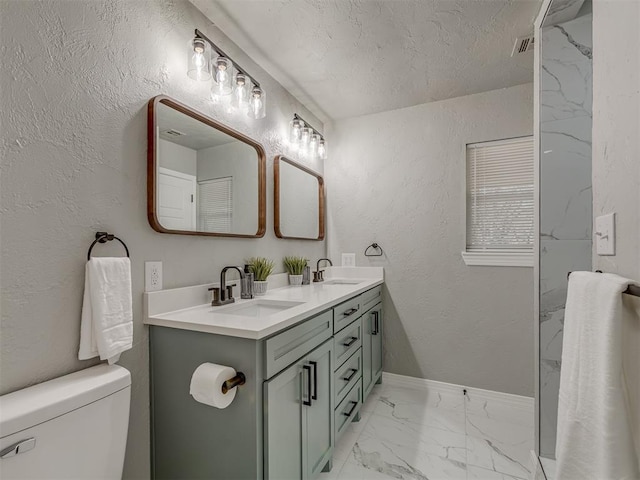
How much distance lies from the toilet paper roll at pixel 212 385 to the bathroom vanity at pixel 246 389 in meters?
0.05

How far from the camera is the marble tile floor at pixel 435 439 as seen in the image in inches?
65.2

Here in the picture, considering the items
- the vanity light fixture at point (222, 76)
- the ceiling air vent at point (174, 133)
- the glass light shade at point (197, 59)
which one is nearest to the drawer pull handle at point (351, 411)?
the ceiling air vent at point (174, 133)

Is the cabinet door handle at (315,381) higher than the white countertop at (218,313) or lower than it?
lower

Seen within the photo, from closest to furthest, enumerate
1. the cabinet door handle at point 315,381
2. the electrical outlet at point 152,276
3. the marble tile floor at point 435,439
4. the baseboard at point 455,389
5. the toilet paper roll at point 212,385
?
1. the toilet paper roll at point 212,385
2. the electrical outlet at point 152,276
3. the cabinet door handle at point 315,381
4. the marble tile floor at point 435,439
5. the baseboard at point 455,389

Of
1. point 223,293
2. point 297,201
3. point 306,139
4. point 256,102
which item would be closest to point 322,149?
point 306,139

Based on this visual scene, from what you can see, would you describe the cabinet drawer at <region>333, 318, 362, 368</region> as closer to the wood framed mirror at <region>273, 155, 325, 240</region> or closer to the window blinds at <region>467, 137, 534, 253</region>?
the wood framed mirror at <region>273, 155, 325, 240</region>

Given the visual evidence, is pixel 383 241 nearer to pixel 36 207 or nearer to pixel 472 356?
pixel 472 356

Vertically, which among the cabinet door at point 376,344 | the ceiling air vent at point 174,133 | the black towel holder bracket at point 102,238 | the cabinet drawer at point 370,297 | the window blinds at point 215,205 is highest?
the ceiling air vent at point 174,133

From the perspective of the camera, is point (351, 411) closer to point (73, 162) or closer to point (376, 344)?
point (376, 344)

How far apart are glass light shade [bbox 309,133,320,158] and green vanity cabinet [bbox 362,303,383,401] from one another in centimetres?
135

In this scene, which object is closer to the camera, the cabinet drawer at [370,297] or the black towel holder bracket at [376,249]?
the cabinet drawer at [370,297]

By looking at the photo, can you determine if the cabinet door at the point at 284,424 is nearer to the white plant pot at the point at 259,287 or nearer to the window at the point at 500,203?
the white plant pot at the point at 259,287

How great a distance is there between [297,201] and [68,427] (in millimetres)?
1842

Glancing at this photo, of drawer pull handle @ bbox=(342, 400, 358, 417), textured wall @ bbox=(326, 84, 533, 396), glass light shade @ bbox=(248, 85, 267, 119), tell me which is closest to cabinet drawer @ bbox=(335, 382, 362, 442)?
drawer pull handle @ bbox=(342, 400, 358, 417)
